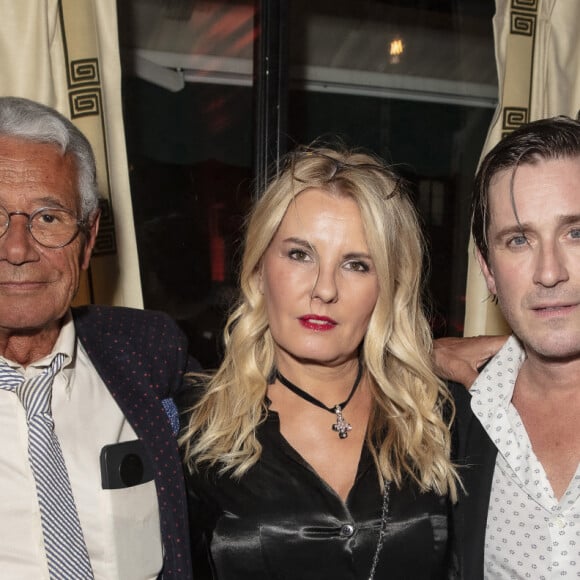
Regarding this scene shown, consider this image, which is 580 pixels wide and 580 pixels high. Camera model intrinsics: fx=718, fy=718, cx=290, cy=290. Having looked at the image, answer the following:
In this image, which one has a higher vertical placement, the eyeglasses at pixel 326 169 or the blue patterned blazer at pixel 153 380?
the eyeglasses at pixel 326 169

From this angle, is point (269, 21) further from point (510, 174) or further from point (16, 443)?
point (16, 443)

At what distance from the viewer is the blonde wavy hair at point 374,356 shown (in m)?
1.76

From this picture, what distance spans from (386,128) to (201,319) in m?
1.48

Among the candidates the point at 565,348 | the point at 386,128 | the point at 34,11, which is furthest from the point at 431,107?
the point at 565,348

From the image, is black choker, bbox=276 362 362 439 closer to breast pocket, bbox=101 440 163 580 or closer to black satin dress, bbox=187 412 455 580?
black satin dress, bbox=187 412 455 580

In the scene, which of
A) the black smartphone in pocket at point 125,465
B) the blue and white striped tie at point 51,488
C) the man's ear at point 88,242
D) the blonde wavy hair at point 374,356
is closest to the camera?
the blue and white striped tie at point 51,488

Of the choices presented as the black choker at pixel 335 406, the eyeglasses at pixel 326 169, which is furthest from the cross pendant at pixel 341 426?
the eyeglasses at pixel 326 169

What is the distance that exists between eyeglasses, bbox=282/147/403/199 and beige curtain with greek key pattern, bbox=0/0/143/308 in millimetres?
808

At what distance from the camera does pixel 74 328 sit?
1.63 m

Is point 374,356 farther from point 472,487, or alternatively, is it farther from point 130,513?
point 130,513

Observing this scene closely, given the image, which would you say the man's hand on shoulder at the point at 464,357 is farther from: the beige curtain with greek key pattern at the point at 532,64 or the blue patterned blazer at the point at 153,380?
the beige curtain with greek key pattern at the point at 532,64

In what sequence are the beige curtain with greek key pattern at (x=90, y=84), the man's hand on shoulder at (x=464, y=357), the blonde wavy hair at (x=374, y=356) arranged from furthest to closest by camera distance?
the beige curtain with greek key pattern at (x=90, y=84) → the man's hand on shoulder at (x=464, y=357) → the blonde wavy hair at (x=374, y=356)

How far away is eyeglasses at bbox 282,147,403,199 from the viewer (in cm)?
186

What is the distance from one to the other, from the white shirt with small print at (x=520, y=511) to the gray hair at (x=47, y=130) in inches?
42.7
